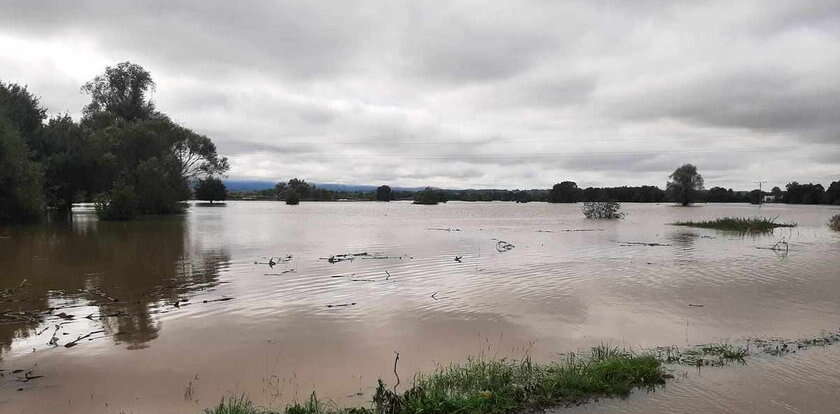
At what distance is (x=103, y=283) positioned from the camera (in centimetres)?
1410

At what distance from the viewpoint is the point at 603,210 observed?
59062 millimetres

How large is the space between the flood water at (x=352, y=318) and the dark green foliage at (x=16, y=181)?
1432 cm

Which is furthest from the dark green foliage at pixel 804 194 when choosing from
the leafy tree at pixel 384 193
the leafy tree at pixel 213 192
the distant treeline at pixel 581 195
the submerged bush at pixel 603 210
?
the leafy tree at pixel 213 192

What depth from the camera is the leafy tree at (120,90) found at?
58.2 metres

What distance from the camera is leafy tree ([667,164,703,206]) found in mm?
110875

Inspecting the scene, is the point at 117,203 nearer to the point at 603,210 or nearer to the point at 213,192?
the point at 603,210

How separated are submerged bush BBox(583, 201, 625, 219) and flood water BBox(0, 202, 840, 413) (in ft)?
122

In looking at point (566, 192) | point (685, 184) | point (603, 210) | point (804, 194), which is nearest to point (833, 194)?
point (804, 194)

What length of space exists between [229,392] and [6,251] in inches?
798

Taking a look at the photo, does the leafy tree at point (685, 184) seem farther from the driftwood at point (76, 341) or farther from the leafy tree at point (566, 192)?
the driftwood at point (76, 341)

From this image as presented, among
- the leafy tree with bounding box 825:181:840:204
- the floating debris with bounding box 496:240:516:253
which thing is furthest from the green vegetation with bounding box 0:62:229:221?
the leafy tree with bounding box 825:181:840:204

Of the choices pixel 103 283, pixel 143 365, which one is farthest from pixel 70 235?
pixel 143 365

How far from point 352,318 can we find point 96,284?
8.11m

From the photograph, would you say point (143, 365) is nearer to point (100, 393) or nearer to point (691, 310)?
point (100, 393)
